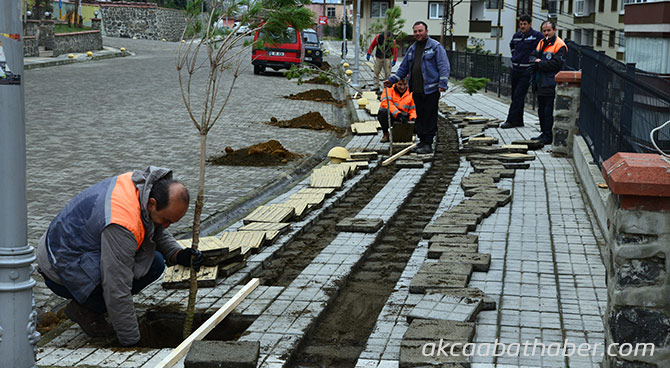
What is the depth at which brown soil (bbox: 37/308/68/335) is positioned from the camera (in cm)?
551

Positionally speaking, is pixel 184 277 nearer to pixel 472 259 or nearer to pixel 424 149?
pixel 472 259

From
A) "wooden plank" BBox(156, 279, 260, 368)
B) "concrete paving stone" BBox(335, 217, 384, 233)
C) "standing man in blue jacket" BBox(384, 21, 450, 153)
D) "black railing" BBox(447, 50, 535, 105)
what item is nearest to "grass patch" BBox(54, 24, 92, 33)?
"black railing" BBox(447, 50, 535, 105)

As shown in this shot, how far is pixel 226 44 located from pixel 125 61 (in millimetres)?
33701

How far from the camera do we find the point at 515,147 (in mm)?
12773

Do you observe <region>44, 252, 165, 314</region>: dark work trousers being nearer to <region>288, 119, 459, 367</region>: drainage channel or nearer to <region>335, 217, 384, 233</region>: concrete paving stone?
<region>288, 119, 459, 367</region>: drainage channel

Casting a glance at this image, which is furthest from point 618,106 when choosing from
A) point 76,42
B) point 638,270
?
point 76,42

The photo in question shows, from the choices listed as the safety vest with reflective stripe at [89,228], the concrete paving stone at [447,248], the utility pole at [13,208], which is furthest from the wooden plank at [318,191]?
the utility pole at [13,208]

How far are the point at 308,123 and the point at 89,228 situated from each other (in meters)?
12.4

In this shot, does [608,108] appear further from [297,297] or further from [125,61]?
[125,61]

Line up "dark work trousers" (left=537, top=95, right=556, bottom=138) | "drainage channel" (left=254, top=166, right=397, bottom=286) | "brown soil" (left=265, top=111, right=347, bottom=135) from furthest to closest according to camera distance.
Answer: "brown soil" (left=265, top=111, right=347, bottom=135), "dark work trousers" (left=537, top=95, right=556, bottom=138), "drainage channel" (left=254, top=166, right=397, bottom=286)

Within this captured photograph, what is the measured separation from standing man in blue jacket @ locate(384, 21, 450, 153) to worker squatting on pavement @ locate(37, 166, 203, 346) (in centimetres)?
760

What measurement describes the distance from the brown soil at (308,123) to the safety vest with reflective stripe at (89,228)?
1171 centimetres

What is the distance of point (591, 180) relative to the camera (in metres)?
8.90

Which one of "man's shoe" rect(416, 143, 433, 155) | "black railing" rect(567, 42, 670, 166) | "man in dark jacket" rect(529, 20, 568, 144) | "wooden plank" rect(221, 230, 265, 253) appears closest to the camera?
"black railing" rect(567, 42, 670, 166)
